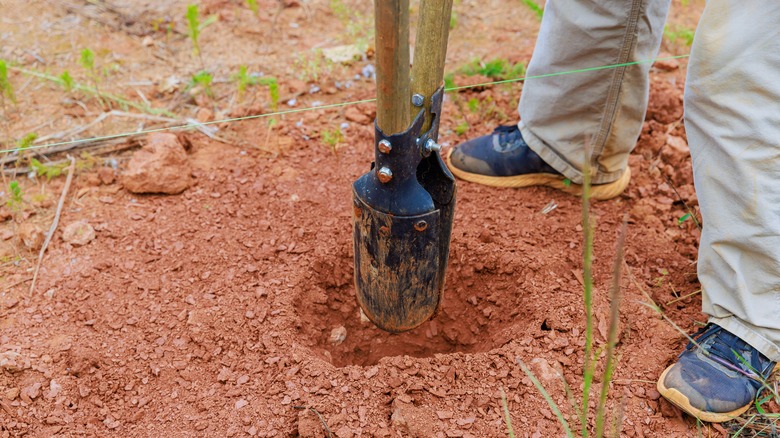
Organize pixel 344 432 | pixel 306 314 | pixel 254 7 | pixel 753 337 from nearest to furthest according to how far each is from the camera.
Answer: pixel 344 432 < pixel 753 337 < pixel 306 314 < pixel 254 7

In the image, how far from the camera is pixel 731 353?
1832 millimetres

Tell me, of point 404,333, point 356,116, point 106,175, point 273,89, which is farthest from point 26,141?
point 404,333

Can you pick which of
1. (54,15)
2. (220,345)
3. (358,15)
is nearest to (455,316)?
(220,345)

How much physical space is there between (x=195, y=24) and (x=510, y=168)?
1.71 metres

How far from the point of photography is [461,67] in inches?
131

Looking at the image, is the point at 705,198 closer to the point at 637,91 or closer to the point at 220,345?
the point at 637,91

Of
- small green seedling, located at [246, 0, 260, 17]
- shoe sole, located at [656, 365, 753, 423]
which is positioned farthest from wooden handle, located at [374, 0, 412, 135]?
small green seedling, located at [246, 0, 260, 17]

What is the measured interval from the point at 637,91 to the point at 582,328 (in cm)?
94

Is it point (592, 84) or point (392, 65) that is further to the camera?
point (592, 84)

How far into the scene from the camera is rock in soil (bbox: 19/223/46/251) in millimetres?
2309

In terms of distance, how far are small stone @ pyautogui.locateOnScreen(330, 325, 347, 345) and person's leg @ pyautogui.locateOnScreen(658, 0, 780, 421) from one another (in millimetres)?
1005

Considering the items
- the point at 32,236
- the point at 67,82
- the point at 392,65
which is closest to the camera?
the point at 392,65

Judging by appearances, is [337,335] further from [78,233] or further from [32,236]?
[32,236]

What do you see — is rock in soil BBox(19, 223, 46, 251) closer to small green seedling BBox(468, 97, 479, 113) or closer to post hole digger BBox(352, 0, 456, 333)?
post hole digger BBox(352, 0, 456, 333)
